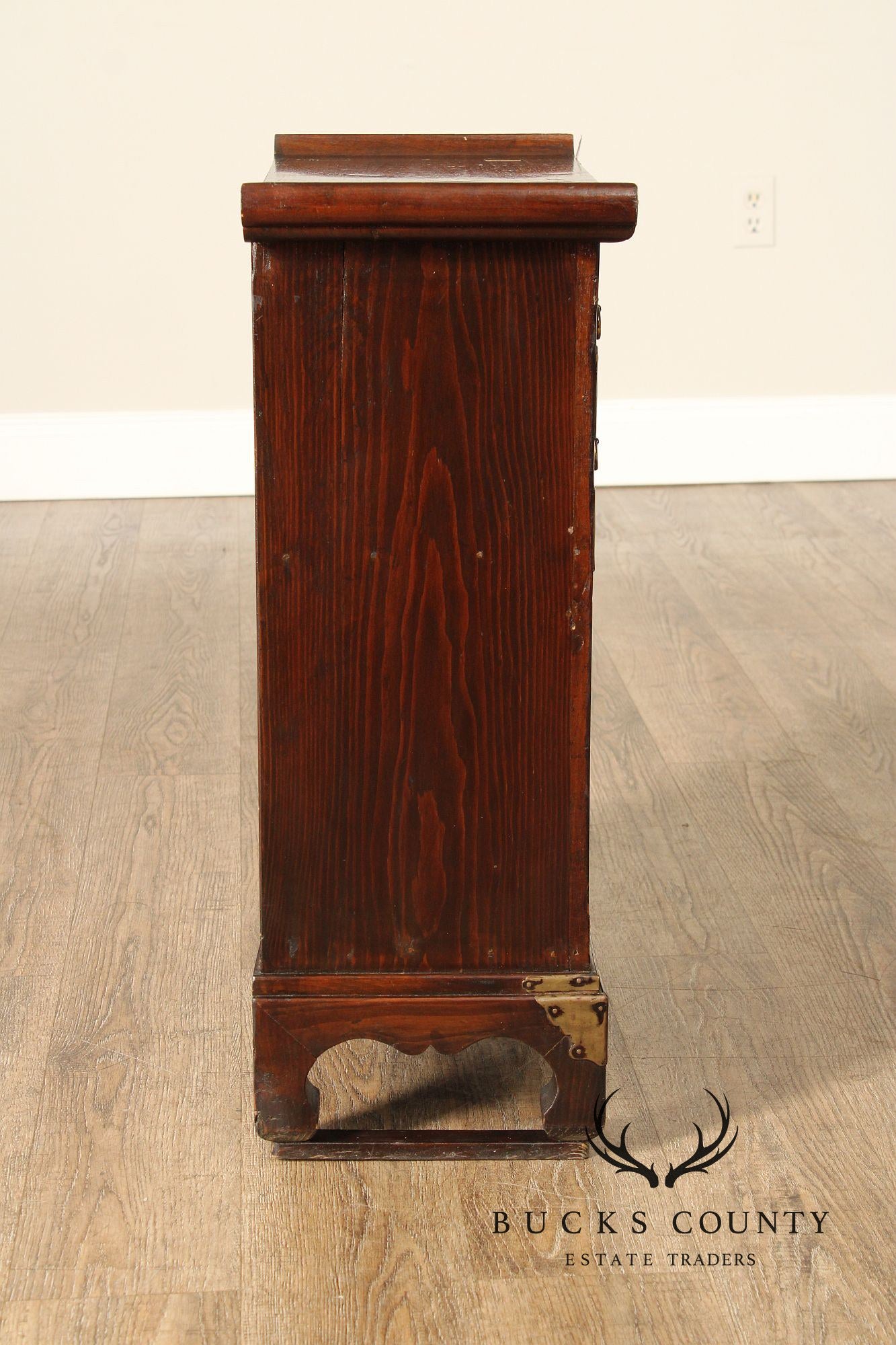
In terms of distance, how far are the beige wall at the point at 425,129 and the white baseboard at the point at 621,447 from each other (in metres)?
0.05

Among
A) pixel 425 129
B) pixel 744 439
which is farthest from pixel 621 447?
pixel 425 129

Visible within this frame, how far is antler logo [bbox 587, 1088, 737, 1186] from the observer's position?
3.88ft

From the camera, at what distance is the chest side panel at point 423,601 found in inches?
41.1

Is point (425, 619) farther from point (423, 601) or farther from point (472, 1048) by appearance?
point (472, 1048)

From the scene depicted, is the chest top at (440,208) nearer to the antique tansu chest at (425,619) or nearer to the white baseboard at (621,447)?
the antique tansu chest at (425,619)

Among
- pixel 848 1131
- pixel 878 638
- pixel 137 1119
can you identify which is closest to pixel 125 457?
pixel 878 638

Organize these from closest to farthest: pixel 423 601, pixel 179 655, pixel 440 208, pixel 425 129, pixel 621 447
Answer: pixel 440 208 → pixel 423 601 → pixel 179 655 → pixel 425 129 → pixel 621 447

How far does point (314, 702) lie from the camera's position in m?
1.13

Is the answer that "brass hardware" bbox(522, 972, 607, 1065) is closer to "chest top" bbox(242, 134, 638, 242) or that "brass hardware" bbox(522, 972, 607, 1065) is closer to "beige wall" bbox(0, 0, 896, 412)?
"chest top" bbox(242, 134, 638, 242)

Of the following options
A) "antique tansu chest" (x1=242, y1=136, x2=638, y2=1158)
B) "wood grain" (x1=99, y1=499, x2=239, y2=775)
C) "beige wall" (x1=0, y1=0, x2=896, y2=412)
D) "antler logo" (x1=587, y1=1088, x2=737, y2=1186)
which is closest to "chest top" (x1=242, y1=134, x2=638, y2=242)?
"antique tansu chest" (x1=242, y1=136, x2=638, y2=1158)

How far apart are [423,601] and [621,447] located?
222 cm

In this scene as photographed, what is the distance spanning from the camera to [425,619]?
3.64 feet

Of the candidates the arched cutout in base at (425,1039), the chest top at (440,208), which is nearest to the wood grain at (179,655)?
the arched cutout in base at (425,1039)

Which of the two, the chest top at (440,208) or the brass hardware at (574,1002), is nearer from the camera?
the chest top at (440,208)
